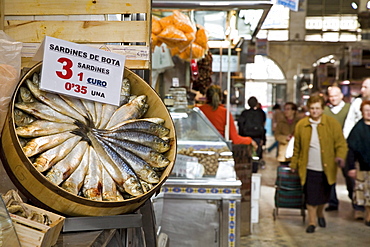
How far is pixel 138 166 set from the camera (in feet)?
5.61

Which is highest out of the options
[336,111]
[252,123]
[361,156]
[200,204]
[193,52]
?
[193,52]

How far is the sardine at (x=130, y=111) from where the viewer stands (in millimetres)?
1806

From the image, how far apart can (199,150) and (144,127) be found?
2.98m

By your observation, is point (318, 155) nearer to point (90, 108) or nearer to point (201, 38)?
point (201, 38)

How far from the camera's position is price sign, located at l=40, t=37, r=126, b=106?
1632mm

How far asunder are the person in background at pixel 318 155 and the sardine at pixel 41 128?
17.5 feet

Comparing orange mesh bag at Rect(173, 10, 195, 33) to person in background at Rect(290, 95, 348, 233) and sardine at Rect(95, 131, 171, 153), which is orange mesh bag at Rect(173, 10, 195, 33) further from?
sardine at Rect(95, 131, 171, 153)

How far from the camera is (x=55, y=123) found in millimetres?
1650

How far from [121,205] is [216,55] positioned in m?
10.2

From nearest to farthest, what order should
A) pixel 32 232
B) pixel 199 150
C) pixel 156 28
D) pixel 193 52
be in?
1. pixel 32 232
2. pixel 199 150
3. pixel 156 28
4. pixel 193 52

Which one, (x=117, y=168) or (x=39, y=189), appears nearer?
(x=39, y=189)

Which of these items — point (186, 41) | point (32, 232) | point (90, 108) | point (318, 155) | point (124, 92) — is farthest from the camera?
point (318, 155)

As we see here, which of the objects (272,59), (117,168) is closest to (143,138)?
(117,168)

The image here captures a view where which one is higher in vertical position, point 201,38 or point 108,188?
point 201,38
